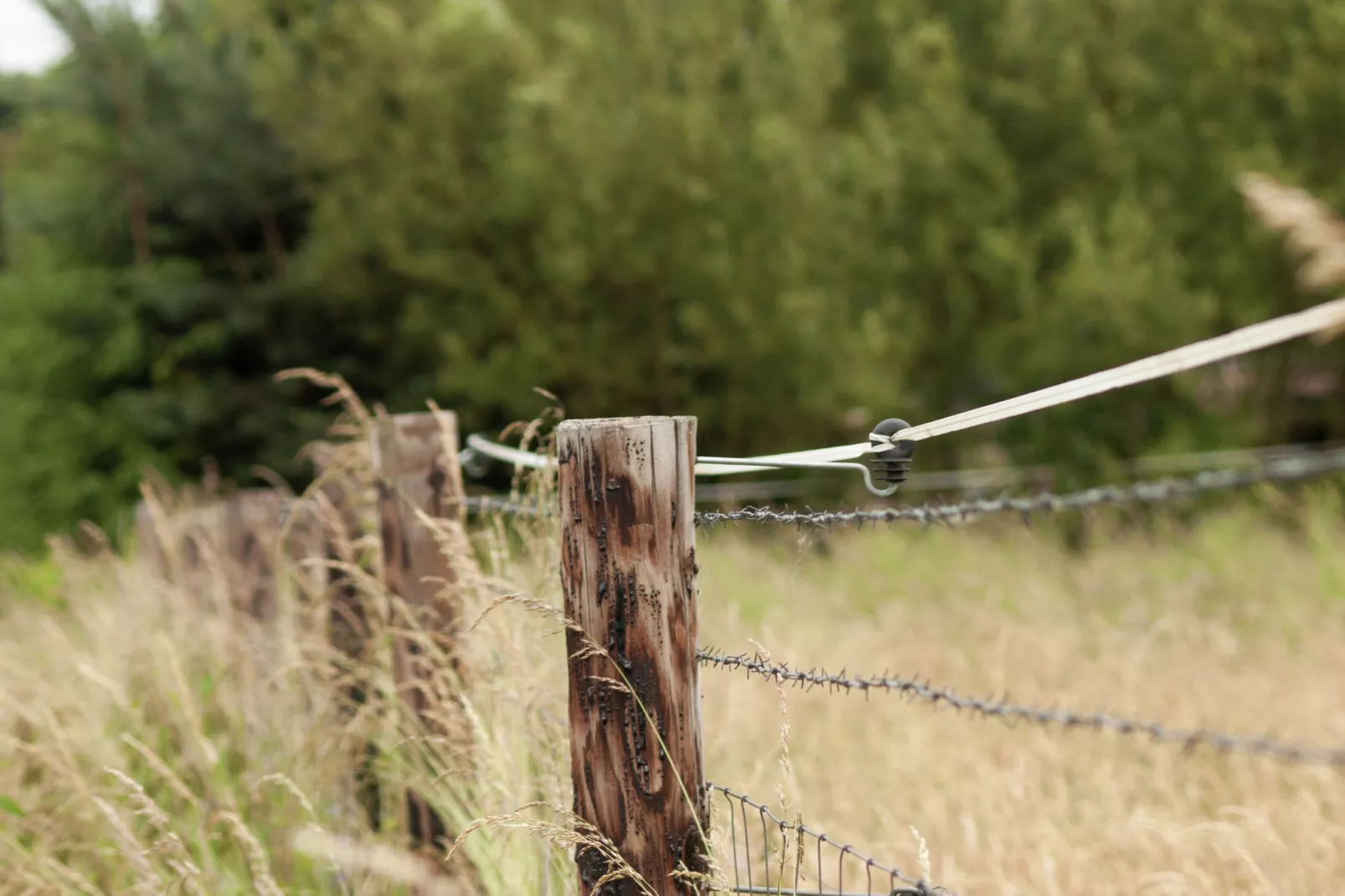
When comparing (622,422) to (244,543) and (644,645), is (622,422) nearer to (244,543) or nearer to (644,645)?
(644,645)

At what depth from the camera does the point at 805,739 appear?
4.23 meters

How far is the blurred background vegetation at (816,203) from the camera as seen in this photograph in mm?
8203

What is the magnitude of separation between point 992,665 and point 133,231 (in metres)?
9.95

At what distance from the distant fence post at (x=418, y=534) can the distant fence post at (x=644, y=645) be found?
1255 mm

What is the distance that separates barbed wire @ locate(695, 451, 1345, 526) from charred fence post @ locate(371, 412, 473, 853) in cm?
119

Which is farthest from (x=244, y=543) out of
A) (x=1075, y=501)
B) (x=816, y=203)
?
(x=816, y=203)

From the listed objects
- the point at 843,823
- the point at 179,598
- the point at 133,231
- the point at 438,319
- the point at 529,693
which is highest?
the point at 133,231

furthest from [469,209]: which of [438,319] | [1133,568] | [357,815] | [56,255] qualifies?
[357,815]

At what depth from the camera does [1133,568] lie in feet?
20.9

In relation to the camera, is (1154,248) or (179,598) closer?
(179,598)

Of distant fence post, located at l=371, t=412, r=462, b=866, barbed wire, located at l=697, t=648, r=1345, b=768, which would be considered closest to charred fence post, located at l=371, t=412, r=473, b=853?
distant fence post, located at l=371, t=412, r=462, b=866

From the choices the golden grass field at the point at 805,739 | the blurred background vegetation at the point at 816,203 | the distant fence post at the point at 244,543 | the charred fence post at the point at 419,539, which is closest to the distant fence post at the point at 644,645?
the golden grass field at the point at 805,739

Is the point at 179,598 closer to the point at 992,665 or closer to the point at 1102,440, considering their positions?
the point at 992,665

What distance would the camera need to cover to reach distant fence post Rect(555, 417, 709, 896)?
5.72ft
